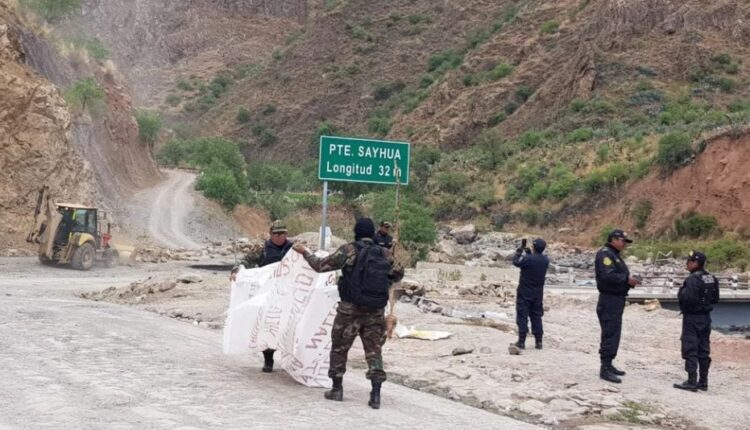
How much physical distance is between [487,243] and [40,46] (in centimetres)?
2693

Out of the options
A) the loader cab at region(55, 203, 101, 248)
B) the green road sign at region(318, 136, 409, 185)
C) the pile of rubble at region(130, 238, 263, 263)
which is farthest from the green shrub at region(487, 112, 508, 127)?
the green road sign at region(318, 136, 409, 185)

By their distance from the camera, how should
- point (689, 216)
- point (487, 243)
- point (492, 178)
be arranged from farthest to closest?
point (492, 178) < point (487, 243) < point (689, 216)

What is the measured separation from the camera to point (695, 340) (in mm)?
10695

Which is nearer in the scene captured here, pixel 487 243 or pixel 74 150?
pixel 74 150

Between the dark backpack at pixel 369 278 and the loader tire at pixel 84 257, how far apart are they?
20435 millimetres

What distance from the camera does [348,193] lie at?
62344 millimetres

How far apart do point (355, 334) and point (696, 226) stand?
42.6 meters

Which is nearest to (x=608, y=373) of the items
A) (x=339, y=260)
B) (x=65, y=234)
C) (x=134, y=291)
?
(x=339, y=260)

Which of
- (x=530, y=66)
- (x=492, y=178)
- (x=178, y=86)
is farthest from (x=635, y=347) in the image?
(x=178, y=86)

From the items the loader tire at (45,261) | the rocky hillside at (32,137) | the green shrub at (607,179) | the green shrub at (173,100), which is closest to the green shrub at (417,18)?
the green shrub at (173,100)

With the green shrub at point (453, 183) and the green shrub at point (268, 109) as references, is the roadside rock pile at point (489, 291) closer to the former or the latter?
the green shrub at point (453, 183)

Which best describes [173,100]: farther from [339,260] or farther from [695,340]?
[339,260]

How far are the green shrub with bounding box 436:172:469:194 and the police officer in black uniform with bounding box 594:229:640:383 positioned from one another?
56777mm

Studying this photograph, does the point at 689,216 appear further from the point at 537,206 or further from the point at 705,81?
the point at 705,81
